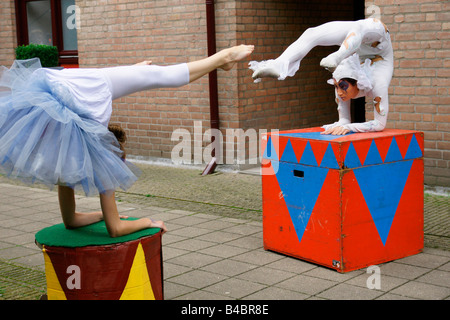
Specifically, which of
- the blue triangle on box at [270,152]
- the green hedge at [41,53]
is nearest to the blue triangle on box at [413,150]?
the blue triangle on box at [270,152]

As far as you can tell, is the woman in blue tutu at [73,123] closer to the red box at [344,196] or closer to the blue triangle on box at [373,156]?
the red box at [344,196]

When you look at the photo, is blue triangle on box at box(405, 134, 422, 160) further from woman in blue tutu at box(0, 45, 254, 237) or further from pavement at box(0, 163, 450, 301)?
woman in blue tutu at box(0, 45, 254, 237)

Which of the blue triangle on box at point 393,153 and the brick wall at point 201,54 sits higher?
the brick wall at point 201,54

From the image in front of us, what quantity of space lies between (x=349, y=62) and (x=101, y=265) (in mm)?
2649

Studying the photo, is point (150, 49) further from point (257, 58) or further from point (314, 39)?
point (314, 39)

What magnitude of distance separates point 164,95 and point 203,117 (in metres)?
0.87

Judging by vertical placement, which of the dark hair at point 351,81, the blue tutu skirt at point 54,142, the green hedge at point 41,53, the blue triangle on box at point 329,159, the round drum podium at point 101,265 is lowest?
the round drum podium at point 101,265

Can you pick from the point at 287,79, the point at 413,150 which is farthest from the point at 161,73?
the point at 287,79

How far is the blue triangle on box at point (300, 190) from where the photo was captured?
16.7 ft

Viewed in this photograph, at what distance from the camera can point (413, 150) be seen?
17.7 feet

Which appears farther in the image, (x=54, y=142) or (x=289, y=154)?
(x=289, y=154)

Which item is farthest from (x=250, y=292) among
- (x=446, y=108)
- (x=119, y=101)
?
(x=119, y=101)

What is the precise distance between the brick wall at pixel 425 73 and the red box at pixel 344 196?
223cm

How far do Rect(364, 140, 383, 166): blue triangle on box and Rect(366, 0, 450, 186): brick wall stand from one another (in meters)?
2.71
